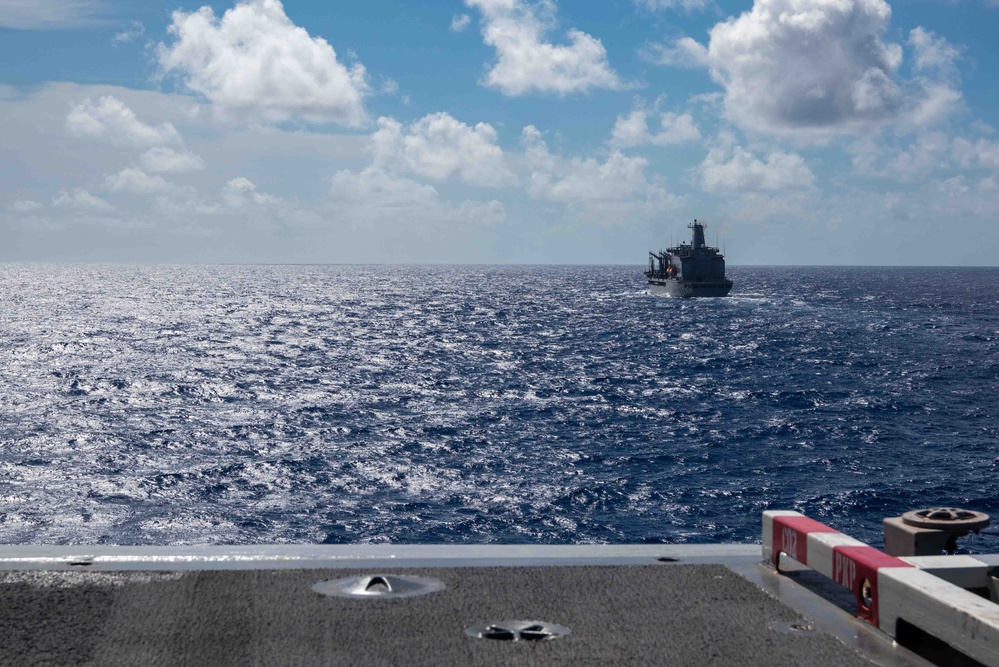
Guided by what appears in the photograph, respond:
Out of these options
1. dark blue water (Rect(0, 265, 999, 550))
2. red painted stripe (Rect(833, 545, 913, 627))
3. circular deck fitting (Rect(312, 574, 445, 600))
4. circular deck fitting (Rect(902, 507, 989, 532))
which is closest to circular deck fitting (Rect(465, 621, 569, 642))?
circular deck fitting (Rect(312, 574, 445, 600))

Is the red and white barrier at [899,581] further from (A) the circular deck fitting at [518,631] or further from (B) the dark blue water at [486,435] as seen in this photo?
(B) the dark blue water at [486,435]

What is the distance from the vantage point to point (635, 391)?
4406 centimetres

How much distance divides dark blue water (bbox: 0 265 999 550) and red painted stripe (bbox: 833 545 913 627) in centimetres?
1451

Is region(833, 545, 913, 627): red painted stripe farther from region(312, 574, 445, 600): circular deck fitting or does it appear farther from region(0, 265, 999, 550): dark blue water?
region(0, 265, 999, 550): dark blue water

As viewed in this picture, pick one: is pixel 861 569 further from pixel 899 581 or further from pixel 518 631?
pixel 518 631

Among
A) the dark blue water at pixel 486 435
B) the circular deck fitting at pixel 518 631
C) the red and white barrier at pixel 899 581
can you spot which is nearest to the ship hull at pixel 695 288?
the dark blue water at pixel 486 435

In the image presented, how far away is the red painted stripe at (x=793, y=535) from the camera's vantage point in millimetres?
6461

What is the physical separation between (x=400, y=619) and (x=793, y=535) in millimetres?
2684

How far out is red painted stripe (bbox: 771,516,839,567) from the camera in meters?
6.46

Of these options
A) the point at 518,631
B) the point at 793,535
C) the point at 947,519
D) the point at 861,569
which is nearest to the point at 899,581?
the point at 861,569

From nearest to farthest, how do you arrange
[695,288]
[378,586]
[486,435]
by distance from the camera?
[378,586] < [486,435] < [695,288]

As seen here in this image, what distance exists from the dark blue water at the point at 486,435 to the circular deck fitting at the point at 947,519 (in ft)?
45.8

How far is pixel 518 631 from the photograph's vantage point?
5.54 metres

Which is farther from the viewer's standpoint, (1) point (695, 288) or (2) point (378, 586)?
(1) point (695, 288)
